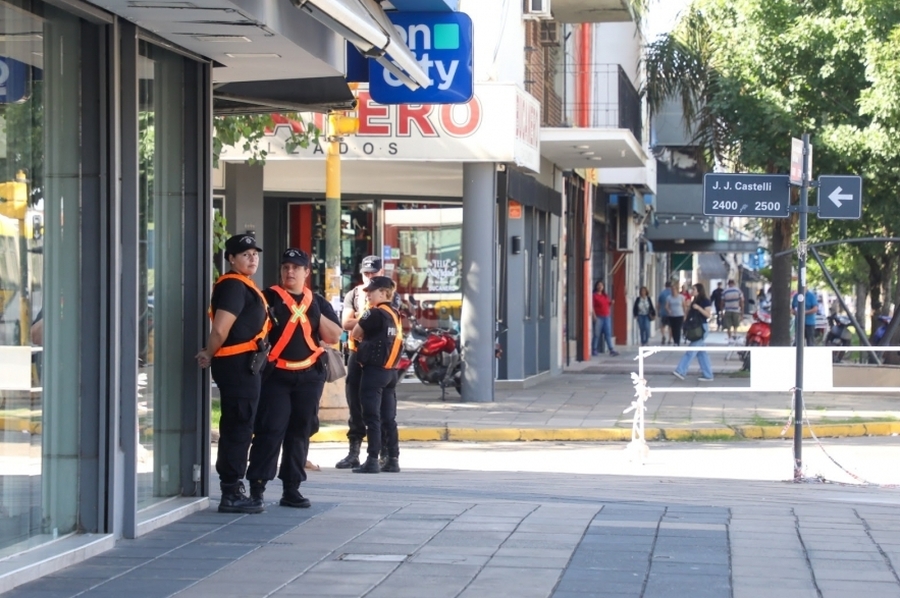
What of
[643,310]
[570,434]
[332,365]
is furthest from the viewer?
[643,310]

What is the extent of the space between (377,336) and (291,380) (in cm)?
251

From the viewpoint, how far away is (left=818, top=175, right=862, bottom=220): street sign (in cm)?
1194

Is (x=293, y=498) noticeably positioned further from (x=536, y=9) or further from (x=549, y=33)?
(x=549, y=33)

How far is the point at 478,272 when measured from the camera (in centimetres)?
1841

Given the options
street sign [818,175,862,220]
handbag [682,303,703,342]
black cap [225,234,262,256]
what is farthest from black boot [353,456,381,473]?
handbag [682,303,703,342]

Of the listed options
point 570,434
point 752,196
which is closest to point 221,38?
point 752,196

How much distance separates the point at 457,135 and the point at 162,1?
37.2ft

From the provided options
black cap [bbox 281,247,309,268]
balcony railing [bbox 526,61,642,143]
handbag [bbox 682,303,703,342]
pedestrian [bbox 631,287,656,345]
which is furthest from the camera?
pedestrian [bbox 631,287,656,345]

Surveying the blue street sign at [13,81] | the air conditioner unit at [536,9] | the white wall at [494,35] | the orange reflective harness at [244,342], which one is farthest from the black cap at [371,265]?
the air conditioner unit at [536,9]

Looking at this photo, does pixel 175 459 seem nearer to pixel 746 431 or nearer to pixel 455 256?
pixel 746 431

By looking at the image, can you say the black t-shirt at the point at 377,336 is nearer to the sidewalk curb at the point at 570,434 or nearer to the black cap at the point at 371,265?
the black cap at the point at 371,265

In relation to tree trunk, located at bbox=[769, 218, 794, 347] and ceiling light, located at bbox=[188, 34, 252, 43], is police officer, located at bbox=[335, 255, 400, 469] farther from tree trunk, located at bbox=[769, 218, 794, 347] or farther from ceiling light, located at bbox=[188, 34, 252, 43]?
tree trunk, located at bbox=[769, 218, 794, 347]

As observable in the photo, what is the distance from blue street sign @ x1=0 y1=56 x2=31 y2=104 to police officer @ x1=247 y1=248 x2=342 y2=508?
2.50 metres

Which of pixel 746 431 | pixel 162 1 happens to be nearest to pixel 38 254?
pixel 162 1
